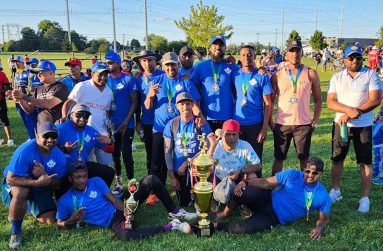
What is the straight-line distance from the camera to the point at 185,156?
16.8ft

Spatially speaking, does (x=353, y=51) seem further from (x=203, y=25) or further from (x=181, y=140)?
(x=203, y=25)

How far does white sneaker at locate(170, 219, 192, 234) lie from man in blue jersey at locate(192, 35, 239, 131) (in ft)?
5.51

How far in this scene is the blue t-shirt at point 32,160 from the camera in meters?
4.16

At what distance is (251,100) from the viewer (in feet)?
17.4

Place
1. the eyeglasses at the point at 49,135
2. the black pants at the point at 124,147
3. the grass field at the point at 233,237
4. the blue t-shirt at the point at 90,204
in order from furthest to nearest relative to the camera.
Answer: the black pants at the point at 124,147 < the blue t-shirt at the point at 90,204 < the eyeglasses at the point at 49,135 < the grass field at the point at 233,237

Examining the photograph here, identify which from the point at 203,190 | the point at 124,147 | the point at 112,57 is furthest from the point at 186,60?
the point at 203,190

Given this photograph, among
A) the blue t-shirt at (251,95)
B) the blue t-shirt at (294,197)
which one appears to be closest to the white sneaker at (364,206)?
the blue t-shirt at (294,197)

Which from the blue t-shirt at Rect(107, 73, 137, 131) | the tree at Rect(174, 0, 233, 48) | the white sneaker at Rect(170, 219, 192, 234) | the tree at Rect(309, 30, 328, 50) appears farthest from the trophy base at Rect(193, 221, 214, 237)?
the tree at Rect(309, 30, 328, 50)

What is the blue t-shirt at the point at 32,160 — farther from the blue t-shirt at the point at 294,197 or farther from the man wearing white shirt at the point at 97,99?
the blue t-shirt at the point at 294,197

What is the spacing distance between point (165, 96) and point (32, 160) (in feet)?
6.60

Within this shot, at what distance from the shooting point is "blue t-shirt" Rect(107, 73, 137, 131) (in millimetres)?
5730

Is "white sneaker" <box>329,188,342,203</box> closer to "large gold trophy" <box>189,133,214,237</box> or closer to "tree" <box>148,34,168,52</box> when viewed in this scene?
"large gold trophy" <box>189,133,214,237</box>

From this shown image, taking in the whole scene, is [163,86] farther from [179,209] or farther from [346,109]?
[346,109]

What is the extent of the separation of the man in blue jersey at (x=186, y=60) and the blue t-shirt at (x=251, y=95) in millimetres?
892
